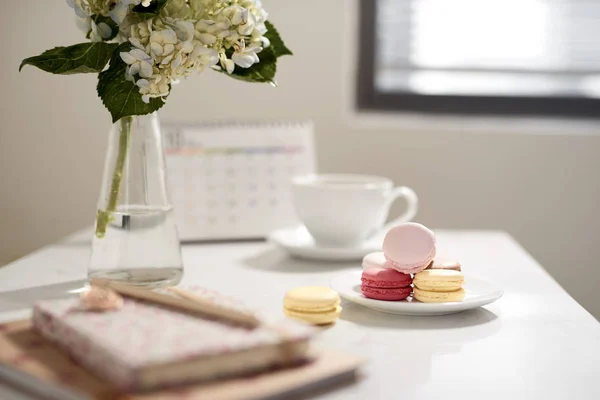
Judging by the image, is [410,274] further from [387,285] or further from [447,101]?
[447,101]

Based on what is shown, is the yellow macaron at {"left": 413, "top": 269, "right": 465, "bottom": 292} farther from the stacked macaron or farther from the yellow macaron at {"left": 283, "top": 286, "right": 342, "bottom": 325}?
the yellow macaron at {"left": 283, "top": 286, "right": 342, "bottom": 325}

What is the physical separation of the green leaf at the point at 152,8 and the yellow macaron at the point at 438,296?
1.33 ft

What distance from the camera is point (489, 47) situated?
5.56 ft

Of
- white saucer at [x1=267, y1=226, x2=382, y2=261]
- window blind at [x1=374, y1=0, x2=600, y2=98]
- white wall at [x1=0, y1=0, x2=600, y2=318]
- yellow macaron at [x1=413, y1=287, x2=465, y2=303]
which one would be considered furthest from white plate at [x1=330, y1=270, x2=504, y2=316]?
window blind at [x1=374, y1=0, x2=600, y2=98]

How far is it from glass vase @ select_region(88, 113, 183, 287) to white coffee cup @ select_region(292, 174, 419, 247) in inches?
11.1

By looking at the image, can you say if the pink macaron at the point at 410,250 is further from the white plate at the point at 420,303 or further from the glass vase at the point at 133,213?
the glass vase at the point at 133,213

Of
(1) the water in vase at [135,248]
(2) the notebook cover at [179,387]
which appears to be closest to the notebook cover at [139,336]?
(2) the notebook cover at [179,387]

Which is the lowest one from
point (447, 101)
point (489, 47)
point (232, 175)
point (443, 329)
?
point (443, 329)

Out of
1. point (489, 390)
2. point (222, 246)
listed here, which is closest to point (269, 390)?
point (489, 390)

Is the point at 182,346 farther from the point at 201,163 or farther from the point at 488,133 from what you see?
the point at 488,133

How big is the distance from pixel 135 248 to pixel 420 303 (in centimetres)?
33

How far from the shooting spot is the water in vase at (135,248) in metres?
0.88

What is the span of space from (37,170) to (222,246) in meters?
0.54

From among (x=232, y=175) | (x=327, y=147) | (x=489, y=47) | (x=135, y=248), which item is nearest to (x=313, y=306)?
(x=135, y=248)
